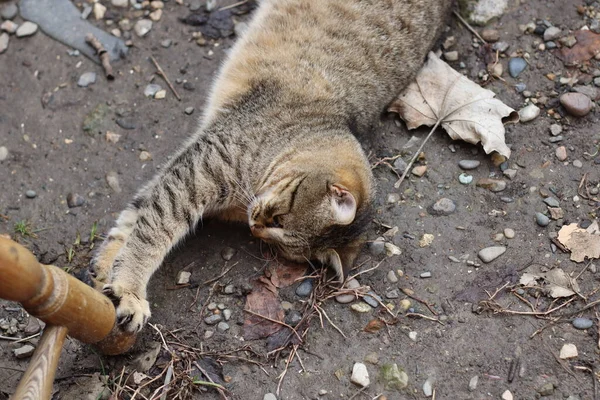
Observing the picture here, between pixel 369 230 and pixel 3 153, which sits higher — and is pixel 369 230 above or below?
below

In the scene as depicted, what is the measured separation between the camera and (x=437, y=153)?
405 centimetres

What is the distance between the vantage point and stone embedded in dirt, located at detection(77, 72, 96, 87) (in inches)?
169

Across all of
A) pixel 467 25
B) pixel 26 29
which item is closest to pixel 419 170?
pixel 467 25

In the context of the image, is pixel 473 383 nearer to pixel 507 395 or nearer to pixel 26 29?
pixel 507 395

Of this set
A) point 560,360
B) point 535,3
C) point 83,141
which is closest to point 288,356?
point 560,360

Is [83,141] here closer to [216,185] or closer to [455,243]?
[216,185]

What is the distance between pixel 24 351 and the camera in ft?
10.6

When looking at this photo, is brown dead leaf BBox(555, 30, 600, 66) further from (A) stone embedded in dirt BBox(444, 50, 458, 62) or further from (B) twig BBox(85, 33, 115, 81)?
(B) twig BBox(85, 33, 115, 81)

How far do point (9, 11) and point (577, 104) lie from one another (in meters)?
3.79

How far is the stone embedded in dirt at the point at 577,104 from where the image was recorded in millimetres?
4020

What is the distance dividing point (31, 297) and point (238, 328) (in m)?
1.21

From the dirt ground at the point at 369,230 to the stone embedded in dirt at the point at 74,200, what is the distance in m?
0.03

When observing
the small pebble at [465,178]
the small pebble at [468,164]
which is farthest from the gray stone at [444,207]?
the small pebble at [468,164]


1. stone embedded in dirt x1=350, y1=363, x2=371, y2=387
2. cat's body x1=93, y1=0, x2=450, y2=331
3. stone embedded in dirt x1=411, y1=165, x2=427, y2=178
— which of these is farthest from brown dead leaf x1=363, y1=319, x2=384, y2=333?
stone embedded in dirt x1=411, y1=165, x2=427, y2=178
